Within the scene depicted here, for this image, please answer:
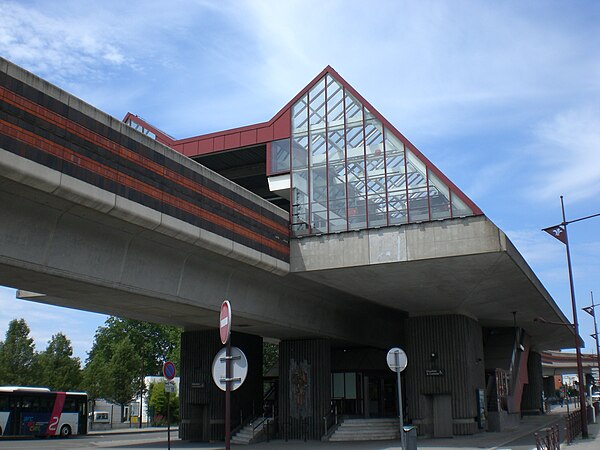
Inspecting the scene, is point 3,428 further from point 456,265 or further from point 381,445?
point 456,265

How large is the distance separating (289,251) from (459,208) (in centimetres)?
629

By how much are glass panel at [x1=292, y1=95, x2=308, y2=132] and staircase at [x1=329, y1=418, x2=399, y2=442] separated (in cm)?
1430

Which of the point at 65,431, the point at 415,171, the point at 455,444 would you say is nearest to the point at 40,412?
the point at 65,431

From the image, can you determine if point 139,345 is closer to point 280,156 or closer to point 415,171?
point 280,156

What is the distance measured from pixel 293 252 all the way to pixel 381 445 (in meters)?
9.03

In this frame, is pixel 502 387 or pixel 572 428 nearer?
pixel 572 428

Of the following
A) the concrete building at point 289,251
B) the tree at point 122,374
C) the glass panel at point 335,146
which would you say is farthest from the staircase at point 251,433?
the tree at point 122,374

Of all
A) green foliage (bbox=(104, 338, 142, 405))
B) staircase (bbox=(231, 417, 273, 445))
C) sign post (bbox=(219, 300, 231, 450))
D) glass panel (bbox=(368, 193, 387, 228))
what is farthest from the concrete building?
green foliage (bbox=(104, 338, 142, 405))

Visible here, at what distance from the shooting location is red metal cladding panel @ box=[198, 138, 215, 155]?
28984mm

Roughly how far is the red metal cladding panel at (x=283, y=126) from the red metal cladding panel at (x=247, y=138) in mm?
1158

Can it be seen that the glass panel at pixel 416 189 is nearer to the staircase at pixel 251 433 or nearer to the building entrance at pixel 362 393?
the staircase at pixel 251 433

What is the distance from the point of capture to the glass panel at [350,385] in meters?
38.0

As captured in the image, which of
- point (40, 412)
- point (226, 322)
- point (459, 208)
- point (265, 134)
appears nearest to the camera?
point (226, 322)

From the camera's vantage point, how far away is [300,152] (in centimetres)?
2572
